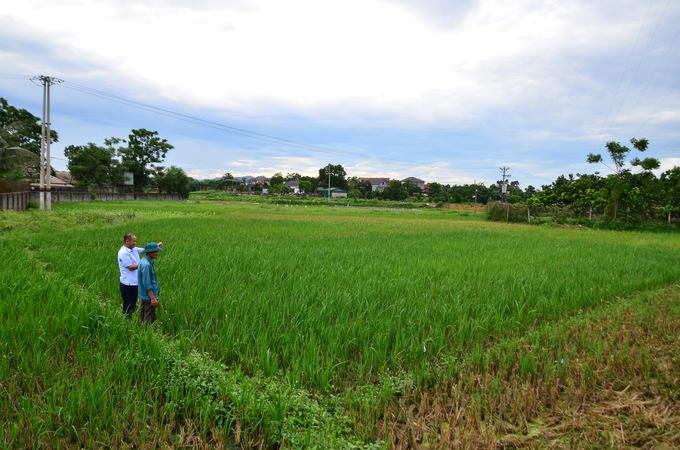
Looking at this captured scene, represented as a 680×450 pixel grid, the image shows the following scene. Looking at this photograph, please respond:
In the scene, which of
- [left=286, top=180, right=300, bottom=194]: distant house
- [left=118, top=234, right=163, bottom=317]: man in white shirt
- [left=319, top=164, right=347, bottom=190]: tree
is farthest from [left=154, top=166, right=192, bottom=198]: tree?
[left=118, top=234, right=163, bottom=317]: man in white shirt

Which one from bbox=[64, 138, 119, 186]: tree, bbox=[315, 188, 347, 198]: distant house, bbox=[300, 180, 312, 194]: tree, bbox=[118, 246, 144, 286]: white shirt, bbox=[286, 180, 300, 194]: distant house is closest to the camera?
bbox=[118, 246, 144, 286]: white shirt

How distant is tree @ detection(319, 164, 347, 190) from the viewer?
90188 mm

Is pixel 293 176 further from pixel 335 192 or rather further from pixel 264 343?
pixel 264 343

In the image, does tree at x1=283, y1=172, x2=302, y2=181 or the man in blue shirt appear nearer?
the man in blue shirt

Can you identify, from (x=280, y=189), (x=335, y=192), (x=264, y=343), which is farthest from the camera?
(x=335, y=192)

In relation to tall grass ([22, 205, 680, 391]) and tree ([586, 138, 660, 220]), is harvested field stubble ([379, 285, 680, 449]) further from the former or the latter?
tree ([586, 138, 660, 220])

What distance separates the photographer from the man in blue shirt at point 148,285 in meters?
4.10

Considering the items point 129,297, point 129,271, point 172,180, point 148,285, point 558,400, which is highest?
point 172,180

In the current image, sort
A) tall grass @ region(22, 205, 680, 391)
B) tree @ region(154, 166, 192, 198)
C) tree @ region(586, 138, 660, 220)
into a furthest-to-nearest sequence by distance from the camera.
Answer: tree @ region(154, 166, 192, 198), tree @ region(586, 138, 660, 220), tall grass @ region(22, 205, 680, 391)

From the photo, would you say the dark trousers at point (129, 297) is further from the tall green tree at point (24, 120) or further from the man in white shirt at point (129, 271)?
the tall green tree at point (24, 120)

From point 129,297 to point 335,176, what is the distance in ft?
287

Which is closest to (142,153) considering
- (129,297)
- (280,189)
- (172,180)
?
(172,180)

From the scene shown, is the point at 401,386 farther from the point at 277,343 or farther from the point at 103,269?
the point at 103,269

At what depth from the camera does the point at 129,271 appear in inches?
171
